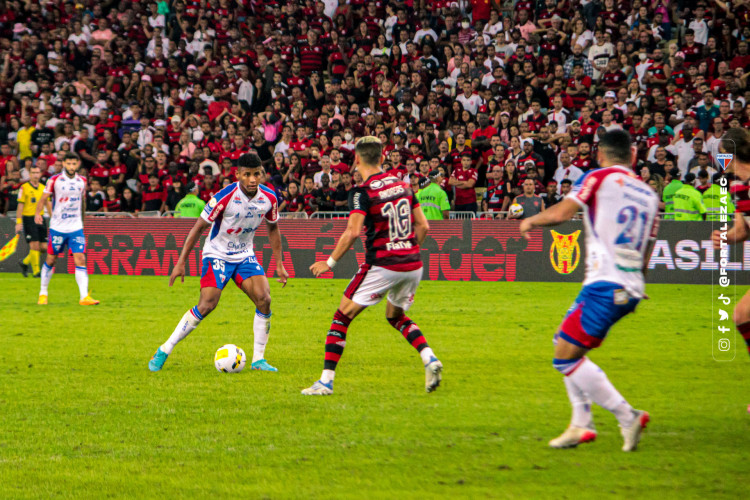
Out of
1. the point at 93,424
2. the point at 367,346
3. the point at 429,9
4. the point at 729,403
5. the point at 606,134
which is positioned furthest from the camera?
the point at 429,9

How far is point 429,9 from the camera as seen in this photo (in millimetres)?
25203

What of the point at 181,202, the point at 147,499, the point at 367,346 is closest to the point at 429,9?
the point at 181,202

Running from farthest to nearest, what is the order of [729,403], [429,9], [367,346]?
1. [429,9]
2. [367,346]
3. [729,403]

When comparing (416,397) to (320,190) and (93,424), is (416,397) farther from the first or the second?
(320,190)

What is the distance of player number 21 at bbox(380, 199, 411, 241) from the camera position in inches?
310

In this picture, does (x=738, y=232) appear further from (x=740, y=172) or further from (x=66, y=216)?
(x=66, y=216)

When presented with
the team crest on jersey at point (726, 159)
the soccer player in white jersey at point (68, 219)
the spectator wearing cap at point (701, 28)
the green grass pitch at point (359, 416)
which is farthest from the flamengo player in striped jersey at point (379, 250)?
the spectator wearing cap at point (701, 28)

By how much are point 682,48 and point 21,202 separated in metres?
17.0

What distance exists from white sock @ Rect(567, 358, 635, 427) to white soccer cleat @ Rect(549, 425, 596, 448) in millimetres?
269

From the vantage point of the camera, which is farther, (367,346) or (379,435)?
(367,346)

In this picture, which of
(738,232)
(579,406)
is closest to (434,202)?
(738,232)

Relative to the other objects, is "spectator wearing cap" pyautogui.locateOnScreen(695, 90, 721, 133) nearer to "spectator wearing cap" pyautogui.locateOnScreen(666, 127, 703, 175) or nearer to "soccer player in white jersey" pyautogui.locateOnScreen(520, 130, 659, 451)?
"spectator wearing cap" pyautogui.locateOnScreen(666, 127, 703, 175)

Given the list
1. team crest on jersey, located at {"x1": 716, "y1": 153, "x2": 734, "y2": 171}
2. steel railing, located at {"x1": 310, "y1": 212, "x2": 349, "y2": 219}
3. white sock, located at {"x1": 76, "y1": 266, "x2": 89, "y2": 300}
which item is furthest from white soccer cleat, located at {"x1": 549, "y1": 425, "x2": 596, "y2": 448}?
steel railing, located at {"x1": 310, "y1": 212, "x2": 349, "y2": 219}

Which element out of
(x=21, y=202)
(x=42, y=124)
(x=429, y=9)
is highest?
(x=429, y=9)
